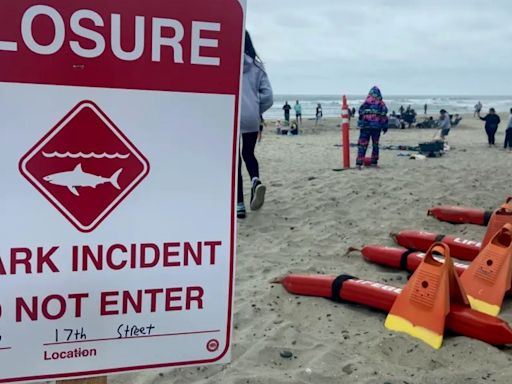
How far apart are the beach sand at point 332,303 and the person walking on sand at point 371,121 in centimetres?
192

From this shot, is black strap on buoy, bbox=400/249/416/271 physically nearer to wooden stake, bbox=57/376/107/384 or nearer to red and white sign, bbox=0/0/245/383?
red and white sign, bbox=0/0/245/383

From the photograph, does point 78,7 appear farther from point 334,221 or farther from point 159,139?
point 334,221

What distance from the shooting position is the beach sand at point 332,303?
262cm

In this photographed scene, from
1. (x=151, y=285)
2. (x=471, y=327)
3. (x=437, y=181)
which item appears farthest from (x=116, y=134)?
(x=437, y=181)

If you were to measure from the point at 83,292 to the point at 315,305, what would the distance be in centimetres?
229

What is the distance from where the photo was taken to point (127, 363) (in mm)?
1373

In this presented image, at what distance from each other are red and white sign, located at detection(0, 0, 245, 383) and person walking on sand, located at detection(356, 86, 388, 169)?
8.37 metres

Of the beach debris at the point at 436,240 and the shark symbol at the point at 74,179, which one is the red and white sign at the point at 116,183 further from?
the beach debris at the point at 436,240

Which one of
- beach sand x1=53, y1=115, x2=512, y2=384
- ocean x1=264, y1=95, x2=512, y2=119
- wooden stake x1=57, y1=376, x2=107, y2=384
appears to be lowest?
beach sand x1=53, y1=115, x2=512, y2=384

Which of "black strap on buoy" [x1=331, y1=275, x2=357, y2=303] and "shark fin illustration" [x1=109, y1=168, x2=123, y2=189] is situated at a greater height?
"shark fin illustration" [x1=109, y1=168, x2=123, y2=189]

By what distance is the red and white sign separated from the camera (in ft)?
4.03

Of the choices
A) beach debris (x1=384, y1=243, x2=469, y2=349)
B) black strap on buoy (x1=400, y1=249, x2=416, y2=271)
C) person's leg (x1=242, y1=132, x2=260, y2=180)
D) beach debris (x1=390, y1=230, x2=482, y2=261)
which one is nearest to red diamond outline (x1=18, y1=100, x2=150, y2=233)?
beach debris (x1=384, y1=243, x2=469, y2=349)

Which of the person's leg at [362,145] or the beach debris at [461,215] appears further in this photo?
the person's leg at [362,145]

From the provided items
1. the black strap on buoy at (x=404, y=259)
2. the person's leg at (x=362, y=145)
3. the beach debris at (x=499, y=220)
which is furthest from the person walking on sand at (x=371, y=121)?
the black strap on buoy at (x=404, y=259)
